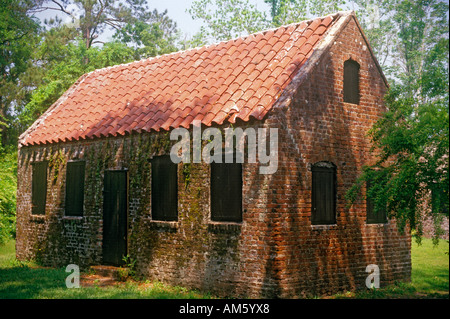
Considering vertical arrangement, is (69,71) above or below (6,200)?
above

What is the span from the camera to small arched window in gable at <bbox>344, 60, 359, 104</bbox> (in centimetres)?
1269

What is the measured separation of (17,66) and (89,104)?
15814 mm

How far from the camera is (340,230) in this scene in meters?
11.9

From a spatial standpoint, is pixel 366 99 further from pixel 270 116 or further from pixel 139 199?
pixel 139 199

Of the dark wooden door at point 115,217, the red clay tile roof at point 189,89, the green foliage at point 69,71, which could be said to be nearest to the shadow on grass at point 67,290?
the dark wooden door at point 115,217

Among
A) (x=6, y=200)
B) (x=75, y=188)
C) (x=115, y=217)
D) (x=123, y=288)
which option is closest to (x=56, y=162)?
(x=75, y=188)

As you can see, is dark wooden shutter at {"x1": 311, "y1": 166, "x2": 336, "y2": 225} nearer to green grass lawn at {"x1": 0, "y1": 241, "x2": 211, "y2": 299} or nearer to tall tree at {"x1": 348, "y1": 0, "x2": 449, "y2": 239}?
tall tree at {"x1": 348, "y1": 0, "x2": 449, "y2": 239}

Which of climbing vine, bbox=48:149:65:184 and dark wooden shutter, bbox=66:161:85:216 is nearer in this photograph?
dark wooden shutter, bbox=66:161:85:216

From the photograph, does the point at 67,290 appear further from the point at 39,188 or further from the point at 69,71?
the point at 69,71

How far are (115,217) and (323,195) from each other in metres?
5.66

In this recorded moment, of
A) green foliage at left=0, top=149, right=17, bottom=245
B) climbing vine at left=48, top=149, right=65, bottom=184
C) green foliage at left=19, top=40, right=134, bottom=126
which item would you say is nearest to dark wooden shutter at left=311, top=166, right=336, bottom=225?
climbing vine at left=48, top=149, right=65, bottom=184

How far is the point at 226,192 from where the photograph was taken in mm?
11391

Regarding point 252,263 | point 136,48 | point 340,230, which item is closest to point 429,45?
point 136,48

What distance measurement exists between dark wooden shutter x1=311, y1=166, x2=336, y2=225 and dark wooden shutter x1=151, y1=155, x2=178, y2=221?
10.7 feet
